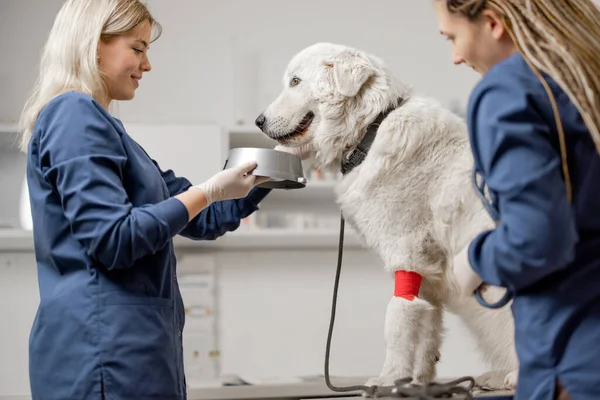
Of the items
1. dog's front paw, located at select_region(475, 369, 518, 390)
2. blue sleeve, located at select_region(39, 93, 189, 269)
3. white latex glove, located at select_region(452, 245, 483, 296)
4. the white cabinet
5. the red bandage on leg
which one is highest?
blue sleeve, located at select_region(39, 93, 189, 269)

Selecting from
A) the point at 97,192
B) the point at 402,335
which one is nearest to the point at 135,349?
the point at 97,192

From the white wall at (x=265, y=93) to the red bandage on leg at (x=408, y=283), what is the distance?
7.61 ft

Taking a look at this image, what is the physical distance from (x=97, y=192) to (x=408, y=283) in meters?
0.75

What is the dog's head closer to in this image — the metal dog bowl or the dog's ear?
the dog's ear

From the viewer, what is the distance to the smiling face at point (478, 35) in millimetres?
935

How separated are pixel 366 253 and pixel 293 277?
0.46 metres

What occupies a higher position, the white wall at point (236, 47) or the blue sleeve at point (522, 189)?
the white wall at point (236, 47)

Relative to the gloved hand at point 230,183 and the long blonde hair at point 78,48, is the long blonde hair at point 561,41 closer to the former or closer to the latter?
the gloved hand at point 230,183

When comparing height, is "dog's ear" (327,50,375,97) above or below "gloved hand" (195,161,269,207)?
above

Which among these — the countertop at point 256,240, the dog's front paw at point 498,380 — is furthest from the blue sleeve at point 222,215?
the countertop at point 256,240

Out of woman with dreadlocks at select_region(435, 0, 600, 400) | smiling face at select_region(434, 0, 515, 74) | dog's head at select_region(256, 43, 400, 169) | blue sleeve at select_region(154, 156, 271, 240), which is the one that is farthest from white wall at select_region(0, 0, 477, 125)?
woman with dreadlocks at select_region(435, 0, 600, 400)

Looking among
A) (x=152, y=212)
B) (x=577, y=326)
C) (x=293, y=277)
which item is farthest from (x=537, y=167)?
(x=293, y=277)

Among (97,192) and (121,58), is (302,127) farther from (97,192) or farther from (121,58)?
(97,192)

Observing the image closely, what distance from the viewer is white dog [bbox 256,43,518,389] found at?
1.56 meters
